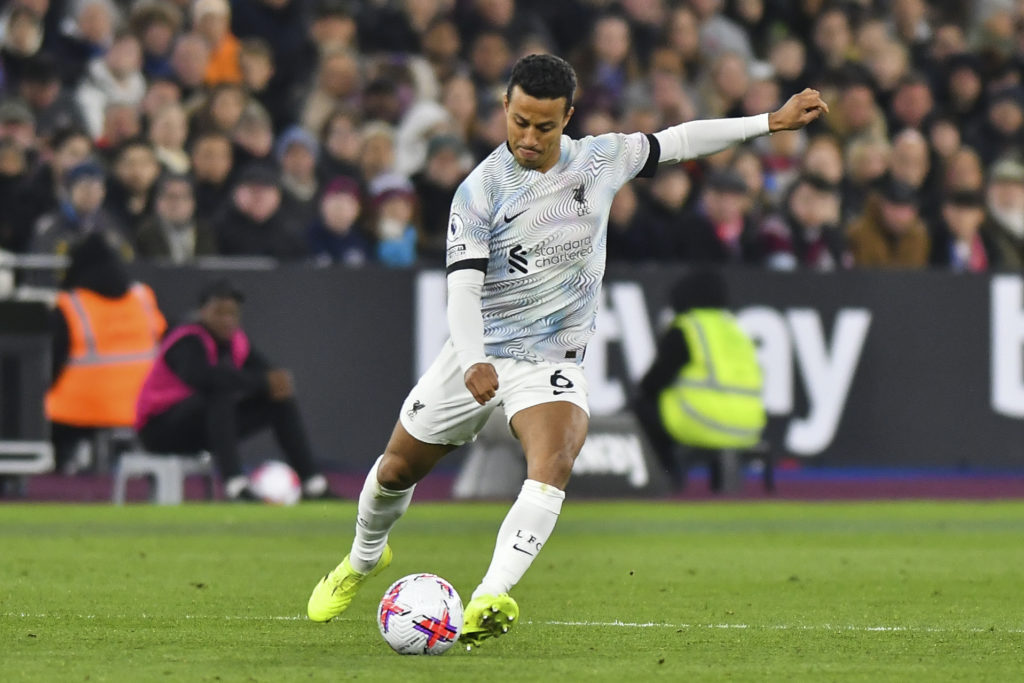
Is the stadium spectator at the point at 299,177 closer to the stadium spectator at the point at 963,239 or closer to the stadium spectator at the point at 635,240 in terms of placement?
the stadium spectator at the point at 635,240

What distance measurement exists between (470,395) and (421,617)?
3.25ft

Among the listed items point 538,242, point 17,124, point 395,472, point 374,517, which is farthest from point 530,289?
point 17,124

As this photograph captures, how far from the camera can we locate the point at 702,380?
16188 mm

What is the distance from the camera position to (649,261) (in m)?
17.7

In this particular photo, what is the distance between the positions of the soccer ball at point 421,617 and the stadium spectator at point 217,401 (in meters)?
7.54

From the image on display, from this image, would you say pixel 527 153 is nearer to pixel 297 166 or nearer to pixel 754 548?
pixel 754 548

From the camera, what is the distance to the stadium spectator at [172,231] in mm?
16016

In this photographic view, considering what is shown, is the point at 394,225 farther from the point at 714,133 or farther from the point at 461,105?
the point at 714,133

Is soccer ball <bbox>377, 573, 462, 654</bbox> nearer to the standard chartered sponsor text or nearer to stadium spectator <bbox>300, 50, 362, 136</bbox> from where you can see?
the standard chartered sponsor text

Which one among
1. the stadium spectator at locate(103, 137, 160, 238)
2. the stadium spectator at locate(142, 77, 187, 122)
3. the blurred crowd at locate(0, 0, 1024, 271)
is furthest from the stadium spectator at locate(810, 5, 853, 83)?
the stadium spectator at locate(103, 137, 160, 238)

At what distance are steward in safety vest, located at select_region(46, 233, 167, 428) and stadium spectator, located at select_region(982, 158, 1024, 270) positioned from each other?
778 centimetres

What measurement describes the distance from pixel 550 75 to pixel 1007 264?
1192 centimetres

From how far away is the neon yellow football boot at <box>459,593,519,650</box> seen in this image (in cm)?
705

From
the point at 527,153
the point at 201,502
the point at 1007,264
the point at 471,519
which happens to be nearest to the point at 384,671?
the point at 527,153
